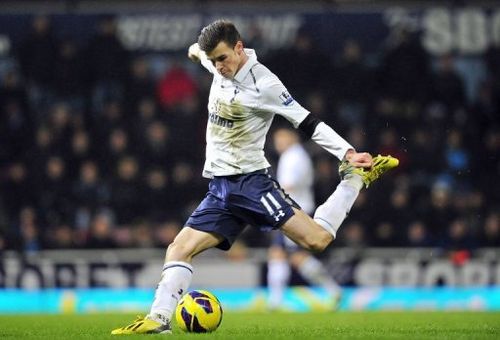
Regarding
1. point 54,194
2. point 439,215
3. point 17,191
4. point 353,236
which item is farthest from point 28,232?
point 439,215

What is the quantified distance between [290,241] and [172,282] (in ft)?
18.5

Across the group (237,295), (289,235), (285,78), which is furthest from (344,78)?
(289,235)

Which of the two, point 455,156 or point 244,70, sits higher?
point 244,70

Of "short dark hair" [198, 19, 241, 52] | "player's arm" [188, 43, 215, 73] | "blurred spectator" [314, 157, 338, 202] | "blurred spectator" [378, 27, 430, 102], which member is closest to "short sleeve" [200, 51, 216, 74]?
"player's arm" [188, 43, 215, 73]

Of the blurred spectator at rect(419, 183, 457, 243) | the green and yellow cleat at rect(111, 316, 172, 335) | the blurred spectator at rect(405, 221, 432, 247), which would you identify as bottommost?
the blurred spectator at rect(405, 221, 432, 247)

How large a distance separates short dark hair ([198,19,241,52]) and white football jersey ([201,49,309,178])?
0.24 metres

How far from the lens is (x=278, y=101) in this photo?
7.18 m

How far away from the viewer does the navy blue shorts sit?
729 cm

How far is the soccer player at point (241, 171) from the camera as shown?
281 inches

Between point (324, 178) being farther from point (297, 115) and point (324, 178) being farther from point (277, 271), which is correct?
point (297, 115)

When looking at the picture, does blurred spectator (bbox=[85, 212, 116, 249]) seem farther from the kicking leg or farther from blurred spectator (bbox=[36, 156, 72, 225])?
the kicking leg

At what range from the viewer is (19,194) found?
15.4 meters

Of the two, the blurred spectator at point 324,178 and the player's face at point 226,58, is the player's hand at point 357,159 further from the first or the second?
the blurred spectator at point 324,178

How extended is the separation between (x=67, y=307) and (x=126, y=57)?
419 cm
